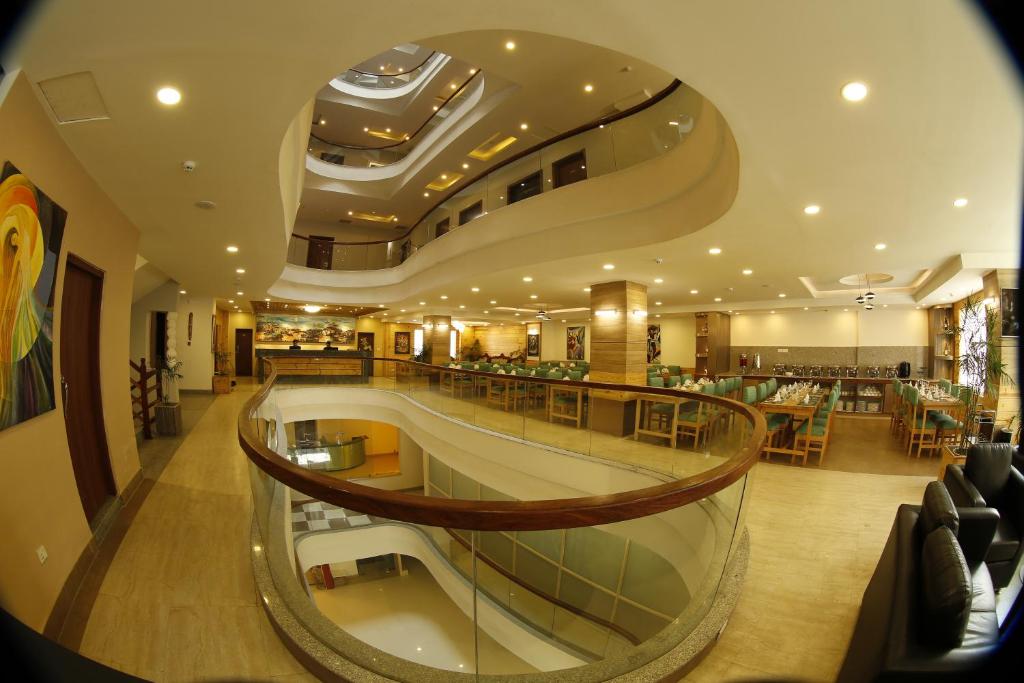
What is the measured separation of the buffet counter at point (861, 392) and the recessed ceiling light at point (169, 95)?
13493mm

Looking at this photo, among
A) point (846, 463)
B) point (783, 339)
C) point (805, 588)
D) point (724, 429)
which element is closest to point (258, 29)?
point (805, 588)

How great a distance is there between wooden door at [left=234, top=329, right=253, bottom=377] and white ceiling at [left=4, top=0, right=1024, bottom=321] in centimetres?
1681

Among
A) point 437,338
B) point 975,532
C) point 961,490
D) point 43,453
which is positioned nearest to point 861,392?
point 961,490

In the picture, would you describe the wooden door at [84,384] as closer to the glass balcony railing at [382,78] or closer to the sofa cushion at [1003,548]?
the sofa cushion at [1003,548]

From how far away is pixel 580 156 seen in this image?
656cm

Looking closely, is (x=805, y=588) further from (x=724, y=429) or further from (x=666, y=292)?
(x=666, y=292)

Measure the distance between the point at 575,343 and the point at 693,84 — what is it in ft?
57.9

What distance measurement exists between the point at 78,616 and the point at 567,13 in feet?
14.0

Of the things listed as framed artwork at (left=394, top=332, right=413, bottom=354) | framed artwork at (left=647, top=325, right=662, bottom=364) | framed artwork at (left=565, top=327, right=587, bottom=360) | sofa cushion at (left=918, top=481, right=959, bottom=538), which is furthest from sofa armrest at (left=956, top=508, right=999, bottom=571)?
framed artwork at (left=394, top=332, right=413, bottom=354)

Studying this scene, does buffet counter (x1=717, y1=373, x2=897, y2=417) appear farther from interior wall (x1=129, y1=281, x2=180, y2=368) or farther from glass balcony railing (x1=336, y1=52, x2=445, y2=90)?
glass balcony railing (x1=336, y1=52, x2=445, y2=90)

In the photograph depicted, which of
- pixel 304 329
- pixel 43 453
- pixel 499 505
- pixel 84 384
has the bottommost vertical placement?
pixel 43 453

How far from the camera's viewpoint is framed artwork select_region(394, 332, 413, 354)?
73.9ft

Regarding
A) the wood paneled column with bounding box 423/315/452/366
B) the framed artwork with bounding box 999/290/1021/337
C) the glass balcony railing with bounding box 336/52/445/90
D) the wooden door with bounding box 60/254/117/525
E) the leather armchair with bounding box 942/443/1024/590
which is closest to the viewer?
the leather armchair with bounding box 942/443/1024/590

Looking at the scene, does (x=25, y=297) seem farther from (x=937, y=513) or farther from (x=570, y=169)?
(x=570, y=169)
